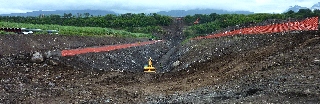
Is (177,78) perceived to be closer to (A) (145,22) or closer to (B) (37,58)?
(B) (37,58)

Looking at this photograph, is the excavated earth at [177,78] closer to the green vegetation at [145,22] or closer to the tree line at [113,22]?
the green vegetation at [145,22]

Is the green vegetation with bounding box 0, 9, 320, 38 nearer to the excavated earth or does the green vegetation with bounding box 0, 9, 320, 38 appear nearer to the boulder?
the excavated earth

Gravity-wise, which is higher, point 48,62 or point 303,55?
point 303,55

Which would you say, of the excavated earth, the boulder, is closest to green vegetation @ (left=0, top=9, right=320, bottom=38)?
the excavated earth

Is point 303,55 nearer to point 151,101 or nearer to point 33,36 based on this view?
point 151,101

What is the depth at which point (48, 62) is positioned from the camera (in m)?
26.8

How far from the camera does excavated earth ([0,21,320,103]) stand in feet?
53.3

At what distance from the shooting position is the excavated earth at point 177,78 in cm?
1623

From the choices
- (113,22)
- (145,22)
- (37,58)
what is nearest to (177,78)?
(37,58)

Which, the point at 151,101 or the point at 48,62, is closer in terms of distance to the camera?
the point at 151,101

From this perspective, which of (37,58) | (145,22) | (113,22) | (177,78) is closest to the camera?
(177,78)

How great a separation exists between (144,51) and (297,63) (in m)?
25.6

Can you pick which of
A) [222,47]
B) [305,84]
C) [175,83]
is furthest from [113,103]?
[222,47]

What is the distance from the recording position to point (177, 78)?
2531cm
